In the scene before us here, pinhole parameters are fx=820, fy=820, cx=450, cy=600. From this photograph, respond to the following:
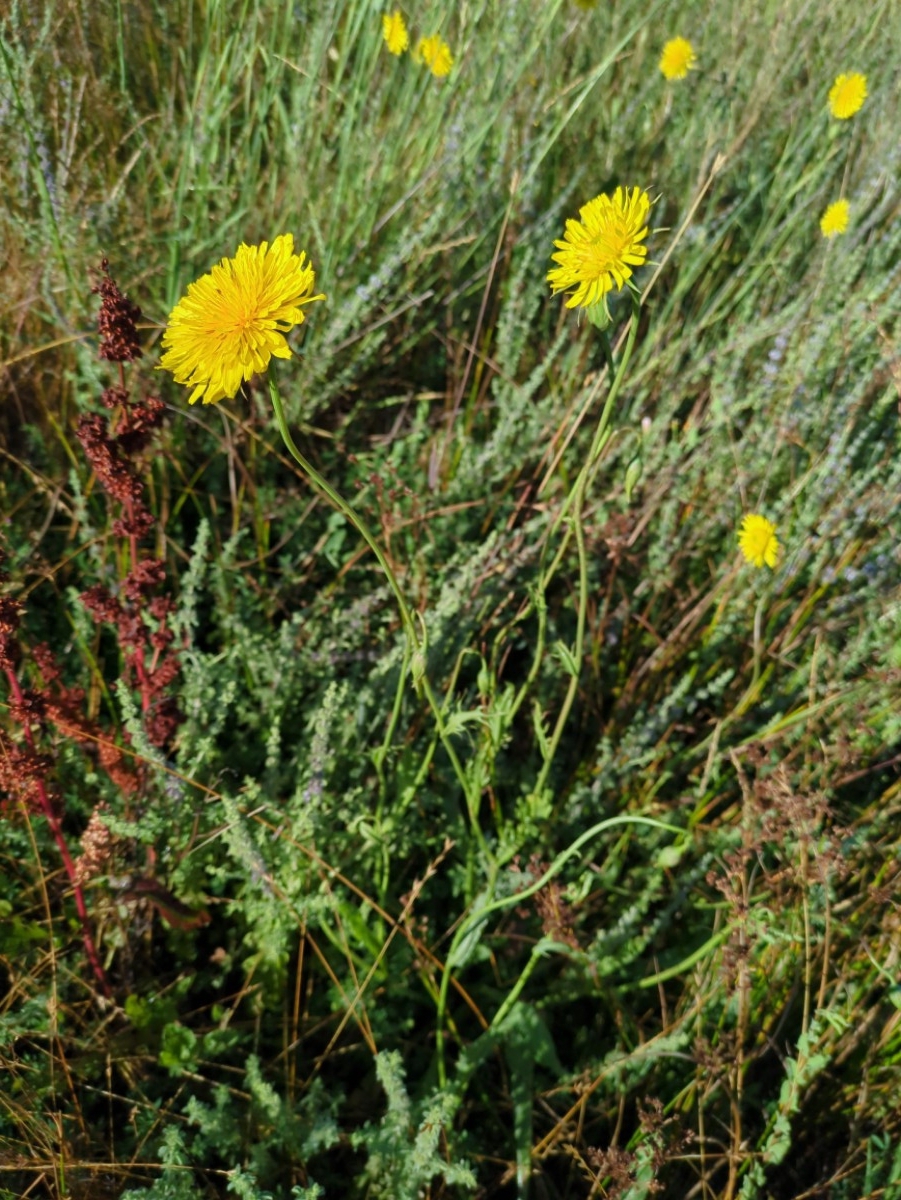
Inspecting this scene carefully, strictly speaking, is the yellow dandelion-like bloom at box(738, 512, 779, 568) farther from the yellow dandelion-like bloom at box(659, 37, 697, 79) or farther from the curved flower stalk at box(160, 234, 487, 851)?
the yellow dandelion-like bloom at box(659, 37, 697, 79)

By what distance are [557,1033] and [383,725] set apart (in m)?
0.61

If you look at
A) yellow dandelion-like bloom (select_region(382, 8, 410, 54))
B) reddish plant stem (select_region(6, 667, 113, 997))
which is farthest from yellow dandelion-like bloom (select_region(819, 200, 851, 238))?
reddish plant stem (select_region(6, 667, 113, 997))

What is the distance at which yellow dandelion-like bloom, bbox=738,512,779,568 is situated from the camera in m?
1.47

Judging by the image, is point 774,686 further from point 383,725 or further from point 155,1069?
point 155,1069

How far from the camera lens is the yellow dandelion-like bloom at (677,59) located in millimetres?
2279

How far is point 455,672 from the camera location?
4.26ft

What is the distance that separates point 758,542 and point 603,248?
76 centimetres

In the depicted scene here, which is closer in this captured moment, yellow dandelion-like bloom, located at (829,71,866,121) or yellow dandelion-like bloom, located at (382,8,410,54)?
yellow dandelion-like bloom, located at (382,8,410,54)

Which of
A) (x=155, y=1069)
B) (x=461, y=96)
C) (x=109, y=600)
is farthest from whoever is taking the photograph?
(x=461, y=96)

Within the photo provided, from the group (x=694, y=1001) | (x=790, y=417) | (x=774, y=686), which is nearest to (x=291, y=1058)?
(x=694, y=1001)

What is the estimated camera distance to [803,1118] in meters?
1.27

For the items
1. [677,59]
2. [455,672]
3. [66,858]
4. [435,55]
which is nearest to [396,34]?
[435,55]

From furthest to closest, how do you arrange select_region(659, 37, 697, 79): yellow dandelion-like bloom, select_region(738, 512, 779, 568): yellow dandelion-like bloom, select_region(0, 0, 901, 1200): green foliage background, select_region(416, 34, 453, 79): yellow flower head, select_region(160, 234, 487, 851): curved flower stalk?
1. select_region(659, 37, 697, 79): yellow dandelion-like bloom
2. select_region(416, 34, 453, 79): yellow flower head
3. select_region(738, 512, 779, 568): yellow dandelion-like bloom
4. select_region(0, 0, 901, 1200): green foliage background
5. select_region(160, 234, 487, 851): curved flower stalk

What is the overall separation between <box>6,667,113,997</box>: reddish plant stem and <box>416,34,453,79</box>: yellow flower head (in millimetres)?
1654
